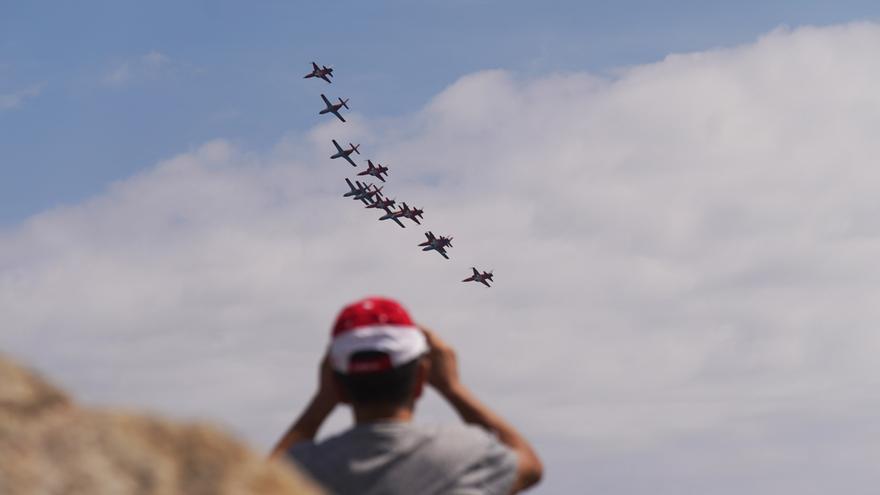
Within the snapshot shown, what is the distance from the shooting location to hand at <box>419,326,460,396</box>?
6.80m

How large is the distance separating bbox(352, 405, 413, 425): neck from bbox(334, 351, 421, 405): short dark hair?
0.03 m

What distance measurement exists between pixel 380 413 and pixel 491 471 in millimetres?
630

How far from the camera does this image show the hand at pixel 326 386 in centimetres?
672

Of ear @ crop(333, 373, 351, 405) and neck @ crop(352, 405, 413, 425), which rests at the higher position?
ear @ crop(333, 373, 351, 405)

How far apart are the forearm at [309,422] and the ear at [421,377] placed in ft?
1.74

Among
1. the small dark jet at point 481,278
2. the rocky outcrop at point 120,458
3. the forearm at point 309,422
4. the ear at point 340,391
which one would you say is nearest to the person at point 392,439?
the ear at point 340,391

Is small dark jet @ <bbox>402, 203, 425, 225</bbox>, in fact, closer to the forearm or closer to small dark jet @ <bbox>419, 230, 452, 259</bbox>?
small dark jet @ <bbox>419, 230, 452, 259</bbox>

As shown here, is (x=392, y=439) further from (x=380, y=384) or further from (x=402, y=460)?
(x=380, y=384)

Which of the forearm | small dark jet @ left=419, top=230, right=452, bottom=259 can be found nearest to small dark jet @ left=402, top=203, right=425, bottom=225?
small dark jet @ left=419, top=230, right=452, bottom=259

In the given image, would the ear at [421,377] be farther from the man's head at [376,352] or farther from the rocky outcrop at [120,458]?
the rocky outcrop at [120,458]

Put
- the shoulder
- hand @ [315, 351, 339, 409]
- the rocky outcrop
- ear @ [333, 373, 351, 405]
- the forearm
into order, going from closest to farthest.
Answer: the rocky outcrop → the shoulder → ear @ [333, 373, 351, 405] → hand @ [315, 351, 339, 409] → the forearm

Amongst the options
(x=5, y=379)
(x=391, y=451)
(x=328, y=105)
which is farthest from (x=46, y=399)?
(x=328, y=105)

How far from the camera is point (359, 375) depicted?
6270mm

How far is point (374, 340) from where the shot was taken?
Result: 6.20m
